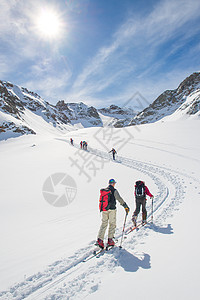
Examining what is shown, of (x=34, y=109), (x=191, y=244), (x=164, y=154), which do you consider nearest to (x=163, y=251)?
(x=191, y=244)

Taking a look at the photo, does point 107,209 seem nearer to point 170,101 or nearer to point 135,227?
point 135,227

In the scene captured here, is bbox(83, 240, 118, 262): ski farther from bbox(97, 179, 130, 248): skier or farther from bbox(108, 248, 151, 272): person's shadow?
bbox(108, 248, 151, 272): person's shadow

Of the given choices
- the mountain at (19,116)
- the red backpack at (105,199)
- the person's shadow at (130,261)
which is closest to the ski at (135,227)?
the person's shadow at (130,261)

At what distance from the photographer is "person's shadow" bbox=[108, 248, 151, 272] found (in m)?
3.63

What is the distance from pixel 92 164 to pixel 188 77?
7102 inches

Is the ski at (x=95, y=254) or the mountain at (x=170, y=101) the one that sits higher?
the mountain at (x=170, y=101)

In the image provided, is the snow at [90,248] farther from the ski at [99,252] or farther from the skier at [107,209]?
the skier at [107,209]

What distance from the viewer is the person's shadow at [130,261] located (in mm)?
3635

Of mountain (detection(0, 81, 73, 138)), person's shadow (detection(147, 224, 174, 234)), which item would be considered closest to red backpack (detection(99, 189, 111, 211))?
person's shadow (detection(147, 224, 174, 234))

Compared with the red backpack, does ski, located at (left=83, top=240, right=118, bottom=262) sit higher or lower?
lower

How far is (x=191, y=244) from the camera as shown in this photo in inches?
165

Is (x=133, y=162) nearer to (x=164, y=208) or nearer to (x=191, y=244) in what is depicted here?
(x=164, y=208)

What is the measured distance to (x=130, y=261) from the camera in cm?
392

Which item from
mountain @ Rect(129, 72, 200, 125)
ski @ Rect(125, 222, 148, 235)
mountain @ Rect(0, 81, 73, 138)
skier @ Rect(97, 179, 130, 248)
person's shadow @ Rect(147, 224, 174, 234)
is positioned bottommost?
ski @ Rect(125, 222, 148, 235)
